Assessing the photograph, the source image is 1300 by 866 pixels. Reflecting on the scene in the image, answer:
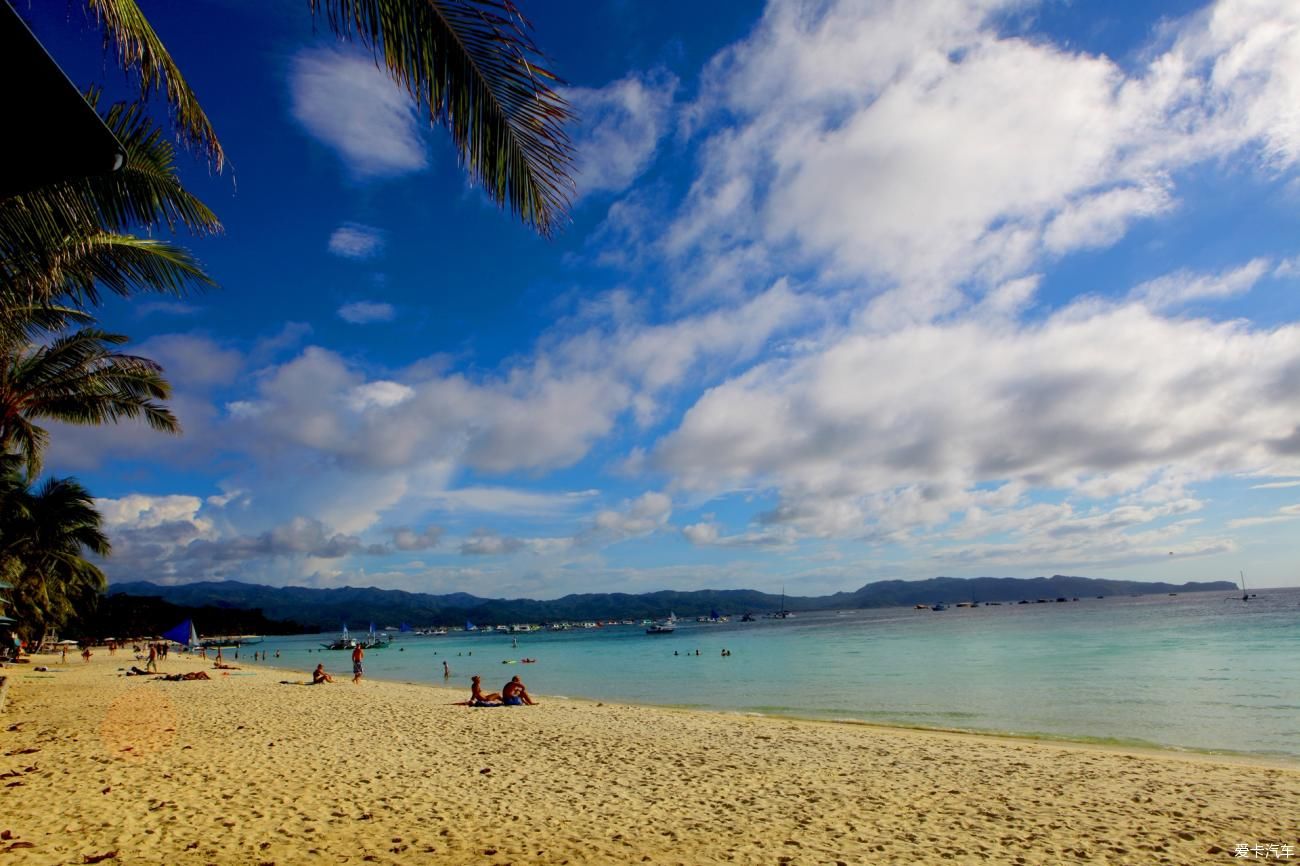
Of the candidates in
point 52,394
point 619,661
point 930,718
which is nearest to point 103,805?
A: point 52,394

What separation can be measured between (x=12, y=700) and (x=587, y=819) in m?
20.9

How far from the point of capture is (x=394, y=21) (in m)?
3.69

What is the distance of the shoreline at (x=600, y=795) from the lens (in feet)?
21.6

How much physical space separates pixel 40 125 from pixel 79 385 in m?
12.2

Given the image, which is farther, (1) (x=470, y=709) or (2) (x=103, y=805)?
(1) (x=470, y=709)

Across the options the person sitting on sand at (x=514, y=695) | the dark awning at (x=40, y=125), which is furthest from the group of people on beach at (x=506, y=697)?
the dark awning at (x=40, y=125)

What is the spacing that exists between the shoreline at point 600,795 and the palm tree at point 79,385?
5433mm

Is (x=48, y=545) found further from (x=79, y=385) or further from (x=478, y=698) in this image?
(x=79, y=385)

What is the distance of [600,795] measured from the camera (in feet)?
28.9

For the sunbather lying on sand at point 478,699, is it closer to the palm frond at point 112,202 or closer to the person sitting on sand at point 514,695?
the person sitting on sand at point 514,695

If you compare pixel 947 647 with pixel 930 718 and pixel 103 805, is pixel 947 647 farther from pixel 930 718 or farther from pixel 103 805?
pixel 103 805

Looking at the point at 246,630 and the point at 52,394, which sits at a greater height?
the point at 52,394

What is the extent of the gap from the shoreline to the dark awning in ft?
21.0

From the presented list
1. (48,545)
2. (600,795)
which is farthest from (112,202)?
(48,545)
